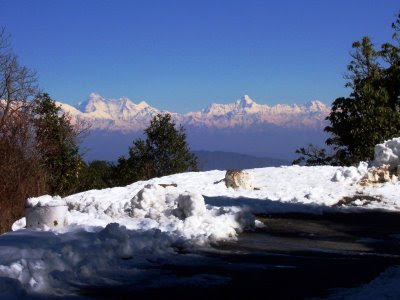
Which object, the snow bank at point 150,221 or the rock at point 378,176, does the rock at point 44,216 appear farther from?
the rock at point 378,176

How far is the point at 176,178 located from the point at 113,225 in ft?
38.4

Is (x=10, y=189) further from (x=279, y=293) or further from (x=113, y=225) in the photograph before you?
(x=279, y=293)

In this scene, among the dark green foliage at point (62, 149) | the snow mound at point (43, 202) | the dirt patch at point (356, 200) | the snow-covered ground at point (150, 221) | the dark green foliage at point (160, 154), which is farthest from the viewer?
the dark green foliage at point (160, 154)

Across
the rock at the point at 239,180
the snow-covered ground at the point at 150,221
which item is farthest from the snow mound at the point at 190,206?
the rock at the point at 239,180

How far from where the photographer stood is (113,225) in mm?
8297

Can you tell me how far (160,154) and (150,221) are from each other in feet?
81.3

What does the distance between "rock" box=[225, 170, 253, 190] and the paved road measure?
5.53 meters

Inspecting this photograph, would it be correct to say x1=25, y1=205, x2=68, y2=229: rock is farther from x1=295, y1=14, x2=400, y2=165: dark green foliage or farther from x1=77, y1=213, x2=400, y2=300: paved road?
x1=295, y1=14, x2=400, y2=165: dark green foliage

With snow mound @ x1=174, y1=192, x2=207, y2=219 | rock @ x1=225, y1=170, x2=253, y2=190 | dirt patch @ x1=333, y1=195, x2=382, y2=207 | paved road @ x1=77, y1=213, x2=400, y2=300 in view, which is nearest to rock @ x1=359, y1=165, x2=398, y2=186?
dirt patch @ x1=333, y1=195, x2=382, y2=207

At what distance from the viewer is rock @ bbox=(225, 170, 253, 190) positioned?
57.2 feet

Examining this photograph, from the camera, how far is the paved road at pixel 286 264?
20.3 ft

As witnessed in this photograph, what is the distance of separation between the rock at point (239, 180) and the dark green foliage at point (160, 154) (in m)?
17.2

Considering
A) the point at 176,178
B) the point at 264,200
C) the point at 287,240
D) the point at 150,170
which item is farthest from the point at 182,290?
the point at 150,170

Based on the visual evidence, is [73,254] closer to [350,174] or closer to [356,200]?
[356,200]
